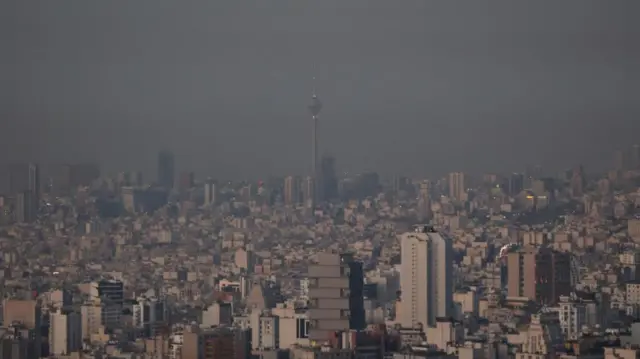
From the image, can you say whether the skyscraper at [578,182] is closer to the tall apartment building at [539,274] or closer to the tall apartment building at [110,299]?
the tall apartment building at [539,274]

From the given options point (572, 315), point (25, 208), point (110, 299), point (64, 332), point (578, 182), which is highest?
point (578, 182)

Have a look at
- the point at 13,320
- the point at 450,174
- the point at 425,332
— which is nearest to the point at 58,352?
the point at 13,320

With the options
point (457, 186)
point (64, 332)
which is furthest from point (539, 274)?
point (64, 332)

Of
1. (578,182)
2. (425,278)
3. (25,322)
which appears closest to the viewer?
(25,322)

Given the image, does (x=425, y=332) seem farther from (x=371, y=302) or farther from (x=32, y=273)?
(x=32, y=273)

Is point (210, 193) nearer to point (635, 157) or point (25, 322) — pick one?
point (635, 157)

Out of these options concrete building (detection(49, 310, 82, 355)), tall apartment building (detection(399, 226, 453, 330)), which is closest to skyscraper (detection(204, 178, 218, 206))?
tall apartment building (detection(399, 226, 453, 330))
